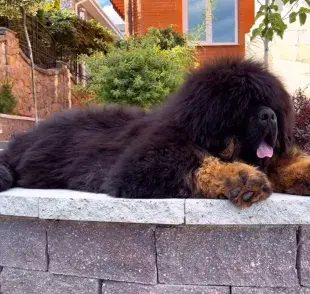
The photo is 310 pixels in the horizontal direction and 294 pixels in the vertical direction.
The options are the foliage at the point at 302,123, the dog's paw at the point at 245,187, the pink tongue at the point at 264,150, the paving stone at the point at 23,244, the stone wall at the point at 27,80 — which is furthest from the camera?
the stone wall at the point at 27,80

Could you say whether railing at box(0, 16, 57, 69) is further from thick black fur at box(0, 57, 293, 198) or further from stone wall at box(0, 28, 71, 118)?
thick black fur at box(0, 57, 293, 198)

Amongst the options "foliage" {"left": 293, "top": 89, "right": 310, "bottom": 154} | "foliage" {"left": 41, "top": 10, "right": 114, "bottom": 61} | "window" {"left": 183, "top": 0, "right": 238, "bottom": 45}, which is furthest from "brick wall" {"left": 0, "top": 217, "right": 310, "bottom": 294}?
"foliage" {"left": 41, "top": 10, "right": 114, "bottom": 61}

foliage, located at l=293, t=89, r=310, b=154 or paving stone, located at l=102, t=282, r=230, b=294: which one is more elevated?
foliage, located at l=293, t=89, r=310, b=154

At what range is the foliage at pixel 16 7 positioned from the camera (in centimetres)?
1270

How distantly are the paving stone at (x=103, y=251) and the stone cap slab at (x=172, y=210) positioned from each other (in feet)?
0.39

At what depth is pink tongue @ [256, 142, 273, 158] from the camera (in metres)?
2.21

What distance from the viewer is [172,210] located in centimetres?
209

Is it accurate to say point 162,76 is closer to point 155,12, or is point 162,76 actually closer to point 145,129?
point 145,129

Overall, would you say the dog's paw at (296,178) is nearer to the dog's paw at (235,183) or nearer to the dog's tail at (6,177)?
the dog's paw at (235,183)

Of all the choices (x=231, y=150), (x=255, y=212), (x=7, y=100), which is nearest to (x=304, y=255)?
(x=255, y=212)

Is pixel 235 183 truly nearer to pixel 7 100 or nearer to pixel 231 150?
pixel 231 150

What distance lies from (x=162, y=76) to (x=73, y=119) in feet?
9.95

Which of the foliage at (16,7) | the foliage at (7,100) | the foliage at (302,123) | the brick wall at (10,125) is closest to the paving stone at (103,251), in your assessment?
the foliage at (302,123)

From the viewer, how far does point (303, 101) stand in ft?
15.8
